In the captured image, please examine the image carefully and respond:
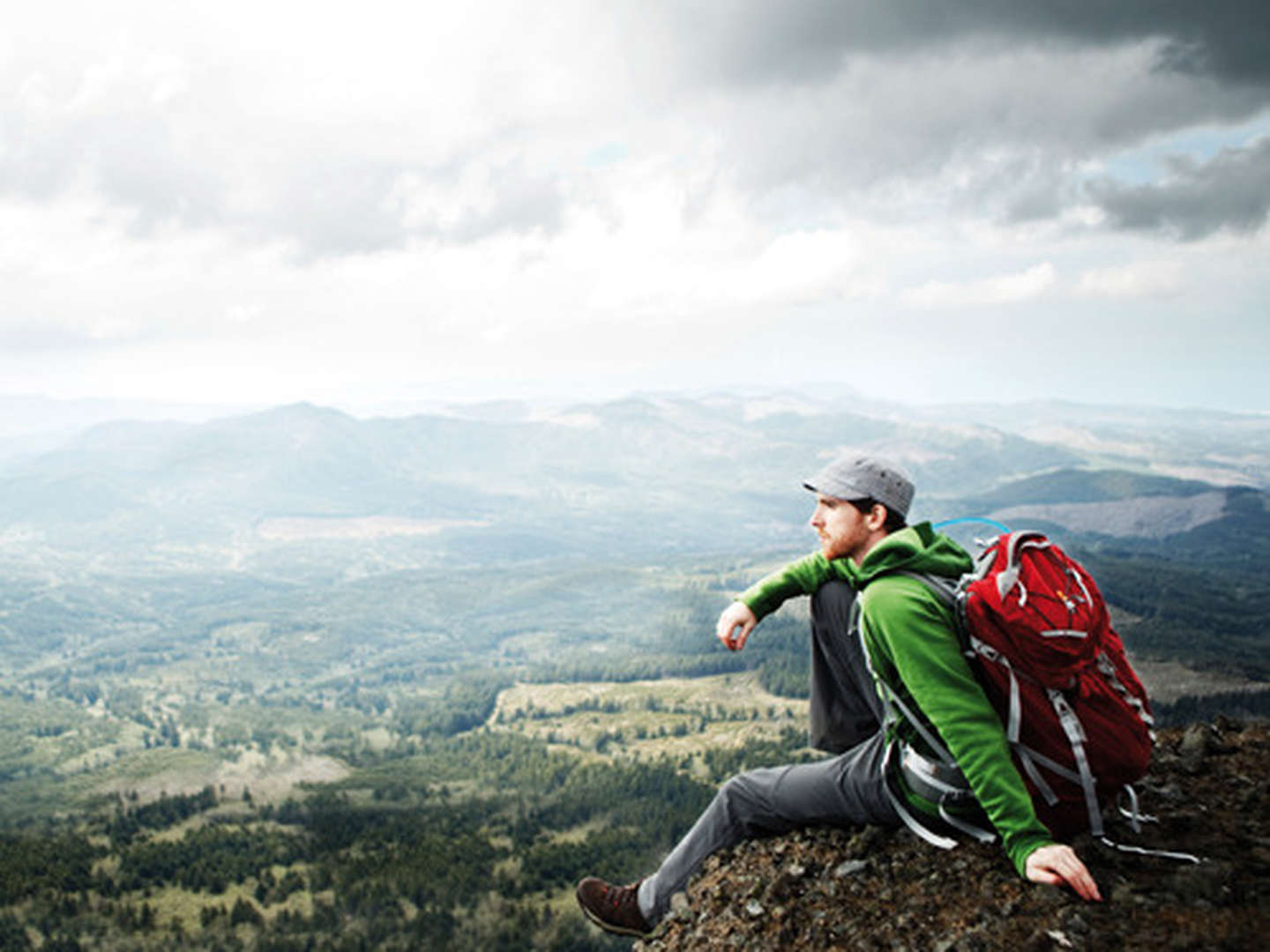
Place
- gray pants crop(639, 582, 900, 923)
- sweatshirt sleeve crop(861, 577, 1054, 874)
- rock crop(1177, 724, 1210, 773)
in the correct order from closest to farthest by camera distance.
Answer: sweatshirt sleeve crop(861, 577, 1054, 874), gray pants crop(639, 582, 900, 923), rock crop(1177, 724, 1210, 773)

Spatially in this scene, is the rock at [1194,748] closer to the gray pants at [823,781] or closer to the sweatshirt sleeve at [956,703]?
the gray pants at [823,781]

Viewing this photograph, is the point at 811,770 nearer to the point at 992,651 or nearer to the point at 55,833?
the point at 992,651

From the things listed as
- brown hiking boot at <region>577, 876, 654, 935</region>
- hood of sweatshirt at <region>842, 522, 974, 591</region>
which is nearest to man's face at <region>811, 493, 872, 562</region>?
hood of sweatshirt at <region>842, 522, 974, 591</region>

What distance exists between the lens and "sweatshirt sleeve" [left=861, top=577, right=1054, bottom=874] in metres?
6.36

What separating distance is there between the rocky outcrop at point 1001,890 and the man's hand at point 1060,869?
307 millimetres

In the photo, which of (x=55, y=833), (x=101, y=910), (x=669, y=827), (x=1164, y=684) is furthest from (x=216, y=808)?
(x=1164, y=684)

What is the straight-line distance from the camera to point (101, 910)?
3839 inches

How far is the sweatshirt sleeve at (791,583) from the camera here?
28.7 ft

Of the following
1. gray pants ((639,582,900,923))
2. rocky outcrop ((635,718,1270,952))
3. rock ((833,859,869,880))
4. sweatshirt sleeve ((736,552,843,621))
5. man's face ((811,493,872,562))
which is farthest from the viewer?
sweatshirt sleeve ((736,552,843,621))

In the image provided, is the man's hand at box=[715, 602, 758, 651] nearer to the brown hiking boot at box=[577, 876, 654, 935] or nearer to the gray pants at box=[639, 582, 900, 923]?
the gray pants at box=[639, 582, 900, 923]

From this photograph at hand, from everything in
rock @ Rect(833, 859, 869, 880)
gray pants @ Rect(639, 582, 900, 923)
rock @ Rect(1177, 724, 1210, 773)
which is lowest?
rock @ Rect(833, 859, 869, 880)

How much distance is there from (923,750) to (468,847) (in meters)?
127

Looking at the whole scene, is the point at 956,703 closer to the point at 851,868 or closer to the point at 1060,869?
the point at 1060,869

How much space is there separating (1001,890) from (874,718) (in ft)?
6.39
